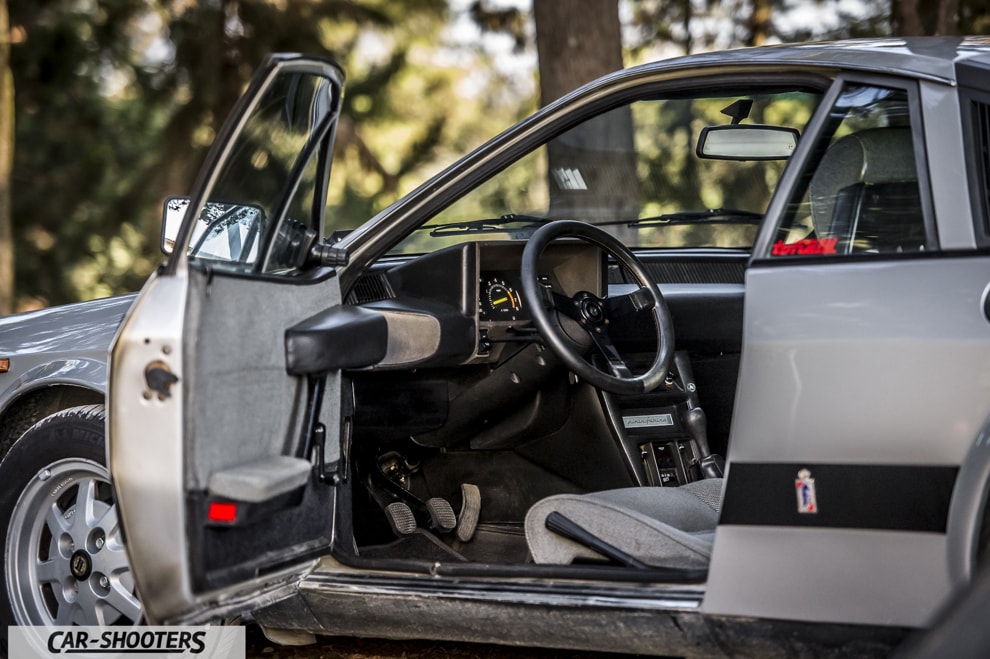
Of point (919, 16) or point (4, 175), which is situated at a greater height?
point (919, 16)

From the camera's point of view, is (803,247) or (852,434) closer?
(852,434)

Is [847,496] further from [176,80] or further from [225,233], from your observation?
[176,80]

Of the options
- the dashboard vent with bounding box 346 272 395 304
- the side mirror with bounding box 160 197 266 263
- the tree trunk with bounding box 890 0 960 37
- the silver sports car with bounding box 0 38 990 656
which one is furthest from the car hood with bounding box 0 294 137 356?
the tree trunk with bounding box 890 0 960 37

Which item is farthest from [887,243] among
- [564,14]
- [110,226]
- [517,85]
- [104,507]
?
[517,85]

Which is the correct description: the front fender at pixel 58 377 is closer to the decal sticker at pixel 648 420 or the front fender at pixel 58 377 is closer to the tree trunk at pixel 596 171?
the decal sticker at pixel 648 420

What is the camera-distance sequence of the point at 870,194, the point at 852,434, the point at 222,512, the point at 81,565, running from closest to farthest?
the point at 852,434
the point at 222,512
the point at 870,194
the point at 81,565

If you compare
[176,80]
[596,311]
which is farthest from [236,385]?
[176,80]

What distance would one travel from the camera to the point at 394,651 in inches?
143

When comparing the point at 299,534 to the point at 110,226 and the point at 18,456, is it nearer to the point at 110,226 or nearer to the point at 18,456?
the point at 18,456

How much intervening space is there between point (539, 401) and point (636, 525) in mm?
978

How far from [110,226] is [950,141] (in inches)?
512

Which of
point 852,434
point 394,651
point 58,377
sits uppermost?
point 58,377

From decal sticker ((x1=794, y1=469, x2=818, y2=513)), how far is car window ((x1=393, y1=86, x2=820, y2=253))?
48.3 inches

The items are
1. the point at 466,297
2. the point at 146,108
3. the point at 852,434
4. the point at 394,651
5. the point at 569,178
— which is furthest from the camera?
the point at 146,108
